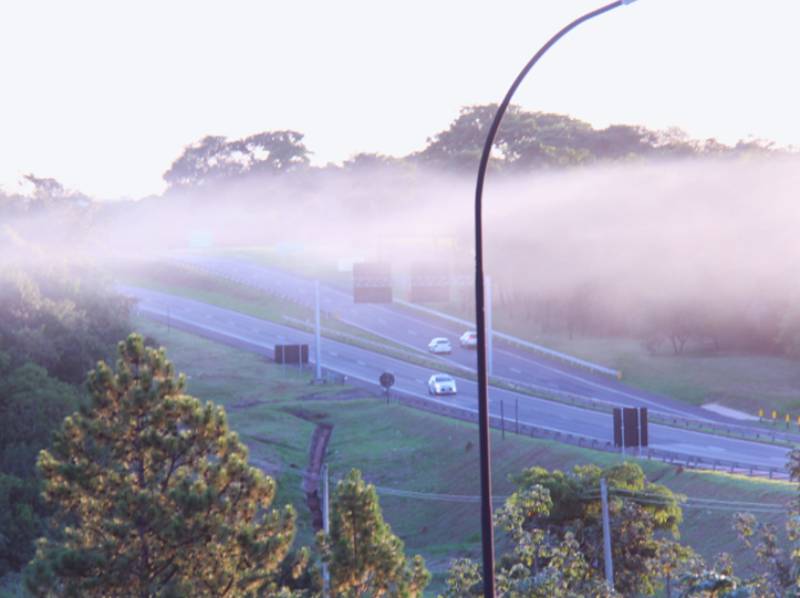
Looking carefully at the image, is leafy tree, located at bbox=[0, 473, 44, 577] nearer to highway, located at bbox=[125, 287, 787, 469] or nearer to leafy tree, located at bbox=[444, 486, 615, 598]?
leafy tree, located at bbox=[444, 486, 615, 598]

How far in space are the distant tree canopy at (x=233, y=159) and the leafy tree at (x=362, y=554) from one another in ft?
372

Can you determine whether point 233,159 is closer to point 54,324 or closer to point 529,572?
point 54,324

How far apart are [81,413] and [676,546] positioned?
9679 millimetres

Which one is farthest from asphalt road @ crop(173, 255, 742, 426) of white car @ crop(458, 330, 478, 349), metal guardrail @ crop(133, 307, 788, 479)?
metal guardrail @ crop(133, 307, 788, 479)

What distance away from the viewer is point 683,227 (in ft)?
231

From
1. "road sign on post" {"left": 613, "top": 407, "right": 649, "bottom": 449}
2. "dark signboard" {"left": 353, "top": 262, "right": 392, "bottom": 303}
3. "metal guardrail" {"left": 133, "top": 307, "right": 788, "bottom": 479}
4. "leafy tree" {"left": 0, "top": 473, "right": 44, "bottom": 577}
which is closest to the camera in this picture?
"leafy tree" {"left": 0, "top": 473, "right": 44, "bottom": 577}

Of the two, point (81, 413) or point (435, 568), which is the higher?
point (81, 413)

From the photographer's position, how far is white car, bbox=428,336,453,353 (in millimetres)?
69562

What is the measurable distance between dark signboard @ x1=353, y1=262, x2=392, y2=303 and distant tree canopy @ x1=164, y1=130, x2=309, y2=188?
74.2 meters

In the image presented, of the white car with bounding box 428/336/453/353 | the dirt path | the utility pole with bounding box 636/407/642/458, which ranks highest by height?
the utility pole with bounding box 636/407/642/458

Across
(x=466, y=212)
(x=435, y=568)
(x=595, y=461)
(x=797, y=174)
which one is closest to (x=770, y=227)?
(x=797, y=174)

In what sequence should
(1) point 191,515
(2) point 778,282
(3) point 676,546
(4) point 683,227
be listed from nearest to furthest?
(1) point 191,515, (3) point 676,546, (2) point 778,282, (4) point 683,227

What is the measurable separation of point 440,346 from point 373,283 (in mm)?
14985

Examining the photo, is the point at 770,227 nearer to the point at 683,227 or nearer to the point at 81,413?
the point at 683,227
